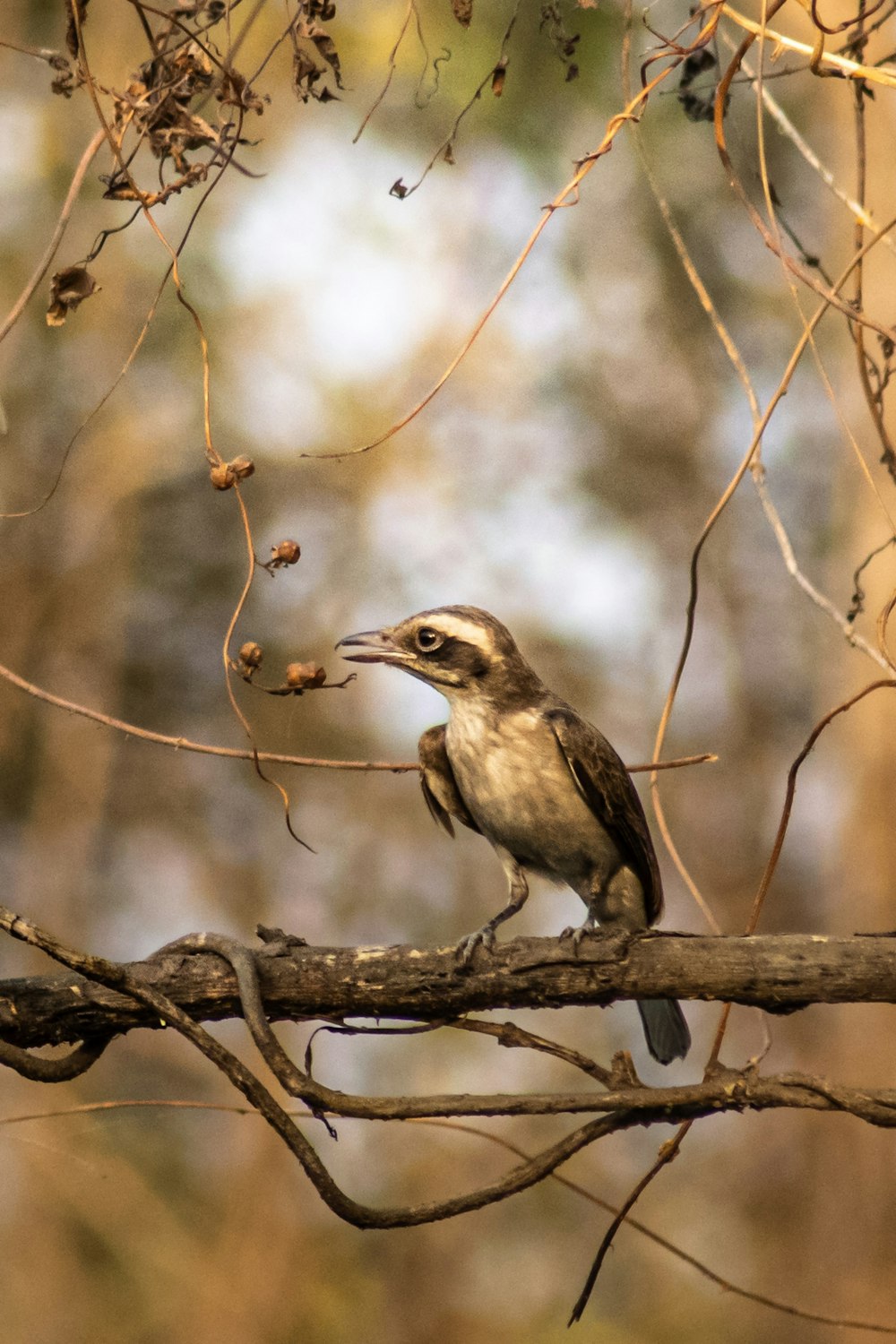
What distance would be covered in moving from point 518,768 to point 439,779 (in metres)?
0.43

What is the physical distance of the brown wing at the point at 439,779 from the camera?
5438mm

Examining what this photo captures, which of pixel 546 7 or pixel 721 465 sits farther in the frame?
pixel 721 465

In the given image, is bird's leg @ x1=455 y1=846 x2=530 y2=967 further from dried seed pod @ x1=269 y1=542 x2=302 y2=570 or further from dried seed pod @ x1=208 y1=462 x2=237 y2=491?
dried seed pod @ x1=208 y1=462 x2=237 y2=491

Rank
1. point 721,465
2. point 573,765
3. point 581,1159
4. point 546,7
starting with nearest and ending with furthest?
point 546,7 → point 573,765 → point 581,1159 → point 721,465

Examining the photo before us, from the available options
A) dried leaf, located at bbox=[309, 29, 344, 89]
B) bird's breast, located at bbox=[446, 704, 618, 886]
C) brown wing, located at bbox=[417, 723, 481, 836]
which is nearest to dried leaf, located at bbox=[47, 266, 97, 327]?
dried leaf, located at bbox=[309, 29, 344, 89]

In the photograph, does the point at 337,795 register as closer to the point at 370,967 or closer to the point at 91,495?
the point at 91,495

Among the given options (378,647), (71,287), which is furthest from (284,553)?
(378,647)

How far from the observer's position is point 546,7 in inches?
144

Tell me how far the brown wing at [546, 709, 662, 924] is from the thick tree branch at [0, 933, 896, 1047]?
164 centimetres

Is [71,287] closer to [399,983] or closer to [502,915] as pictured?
[399,983]

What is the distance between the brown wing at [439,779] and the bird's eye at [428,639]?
1.30ft

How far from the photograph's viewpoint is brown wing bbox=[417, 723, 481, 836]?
5.44 m

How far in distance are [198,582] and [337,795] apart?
182 cm

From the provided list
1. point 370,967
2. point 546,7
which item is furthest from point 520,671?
point 546,7
